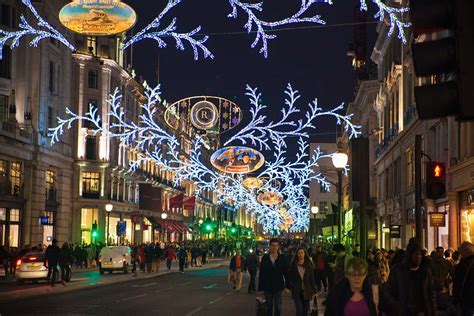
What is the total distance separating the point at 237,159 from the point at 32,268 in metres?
10.2

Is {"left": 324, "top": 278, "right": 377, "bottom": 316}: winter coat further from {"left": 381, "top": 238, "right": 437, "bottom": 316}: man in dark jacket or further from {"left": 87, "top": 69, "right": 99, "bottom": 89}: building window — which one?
{"left": 87, "top": 69, "right": 99, "bottom": 89}: building window

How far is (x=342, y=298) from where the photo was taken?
8.09 m

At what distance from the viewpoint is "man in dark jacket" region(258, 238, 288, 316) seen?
52.0 feet

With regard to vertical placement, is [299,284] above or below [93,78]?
below

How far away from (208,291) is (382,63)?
103 feet

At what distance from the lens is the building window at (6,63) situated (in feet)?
168

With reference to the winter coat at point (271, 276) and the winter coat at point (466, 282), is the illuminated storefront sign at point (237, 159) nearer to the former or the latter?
the winter coat at point (271, 276)

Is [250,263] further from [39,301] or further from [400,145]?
[400,145]

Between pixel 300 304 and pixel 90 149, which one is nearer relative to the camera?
pixel 300 304

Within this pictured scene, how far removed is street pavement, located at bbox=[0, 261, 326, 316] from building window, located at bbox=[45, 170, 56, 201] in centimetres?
2693

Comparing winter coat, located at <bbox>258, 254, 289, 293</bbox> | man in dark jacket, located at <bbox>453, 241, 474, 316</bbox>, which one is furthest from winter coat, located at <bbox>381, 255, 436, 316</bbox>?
winter coat, located at <bbox>258, 254, 289, 293</bbox>

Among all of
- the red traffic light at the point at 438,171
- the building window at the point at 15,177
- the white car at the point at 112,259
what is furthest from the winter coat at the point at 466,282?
the building window at the point at 15,177

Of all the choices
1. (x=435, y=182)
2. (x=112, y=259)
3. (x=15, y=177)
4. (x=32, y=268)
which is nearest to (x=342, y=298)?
(x=435, y=182)

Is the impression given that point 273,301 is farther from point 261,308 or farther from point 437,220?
point 437,220
